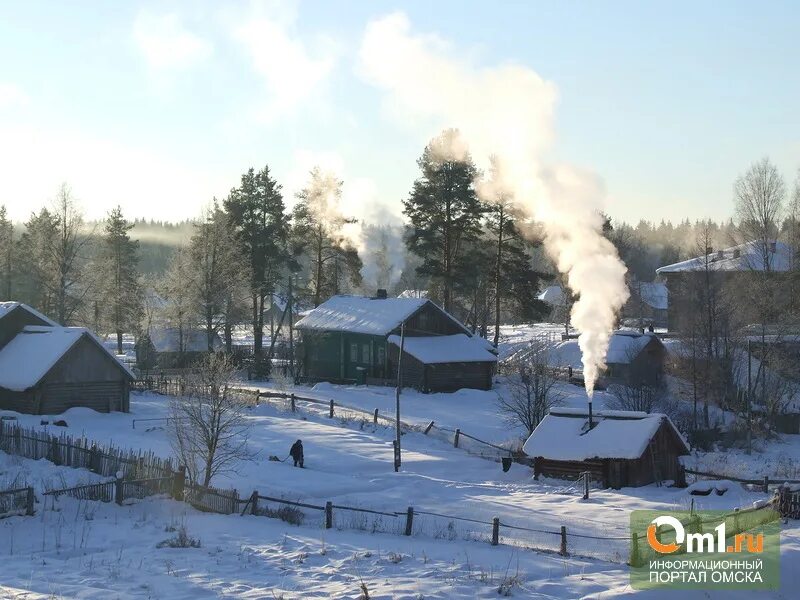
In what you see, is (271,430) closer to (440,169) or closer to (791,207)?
(440,169)

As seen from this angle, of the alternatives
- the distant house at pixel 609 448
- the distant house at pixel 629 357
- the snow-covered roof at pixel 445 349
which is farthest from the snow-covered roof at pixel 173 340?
the distant house at pixel 609 448

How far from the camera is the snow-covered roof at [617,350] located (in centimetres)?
5385

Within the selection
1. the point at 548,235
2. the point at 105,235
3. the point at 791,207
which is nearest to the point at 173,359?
the point at 105,235

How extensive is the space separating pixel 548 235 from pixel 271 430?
15298 mm

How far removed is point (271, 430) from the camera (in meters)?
36.4

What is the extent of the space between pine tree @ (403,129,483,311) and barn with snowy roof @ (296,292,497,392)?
538cm

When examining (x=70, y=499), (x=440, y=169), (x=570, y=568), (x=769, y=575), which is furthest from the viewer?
(x=440, y=169)

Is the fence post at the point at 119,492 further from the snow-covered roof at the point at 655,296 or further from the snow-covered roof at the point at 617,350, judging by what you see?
the snow-covered roof at the point at 655,296

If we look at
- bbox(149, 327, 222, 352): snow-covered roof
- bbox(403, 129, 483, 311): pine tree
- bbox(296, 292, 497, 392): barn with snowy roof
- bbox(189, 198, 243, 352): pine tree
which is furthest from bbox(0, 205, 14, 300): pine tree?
bbox(403, 129, 483, 311): pine tree

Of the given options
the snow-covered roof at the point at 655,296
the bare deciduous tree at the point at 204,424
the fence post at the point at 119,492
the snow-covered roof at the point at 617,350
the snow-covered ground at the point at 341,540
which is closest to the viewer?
the snow-covered ground at the point at 341,540

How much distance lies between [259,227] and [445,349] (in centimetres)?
1936

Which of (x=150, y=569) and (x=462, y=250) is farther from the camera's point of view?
(x=462, y=250)

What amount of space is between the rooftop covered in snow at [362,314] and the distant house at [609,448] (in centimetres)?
2351

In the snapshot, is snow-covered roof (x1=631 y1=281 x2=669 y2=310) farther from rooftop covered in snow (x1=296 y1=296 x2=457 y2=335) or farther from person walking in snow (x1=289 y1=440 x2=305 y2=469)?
person walking in snow (x1=289 y1=440 x2=305 y2=469)
